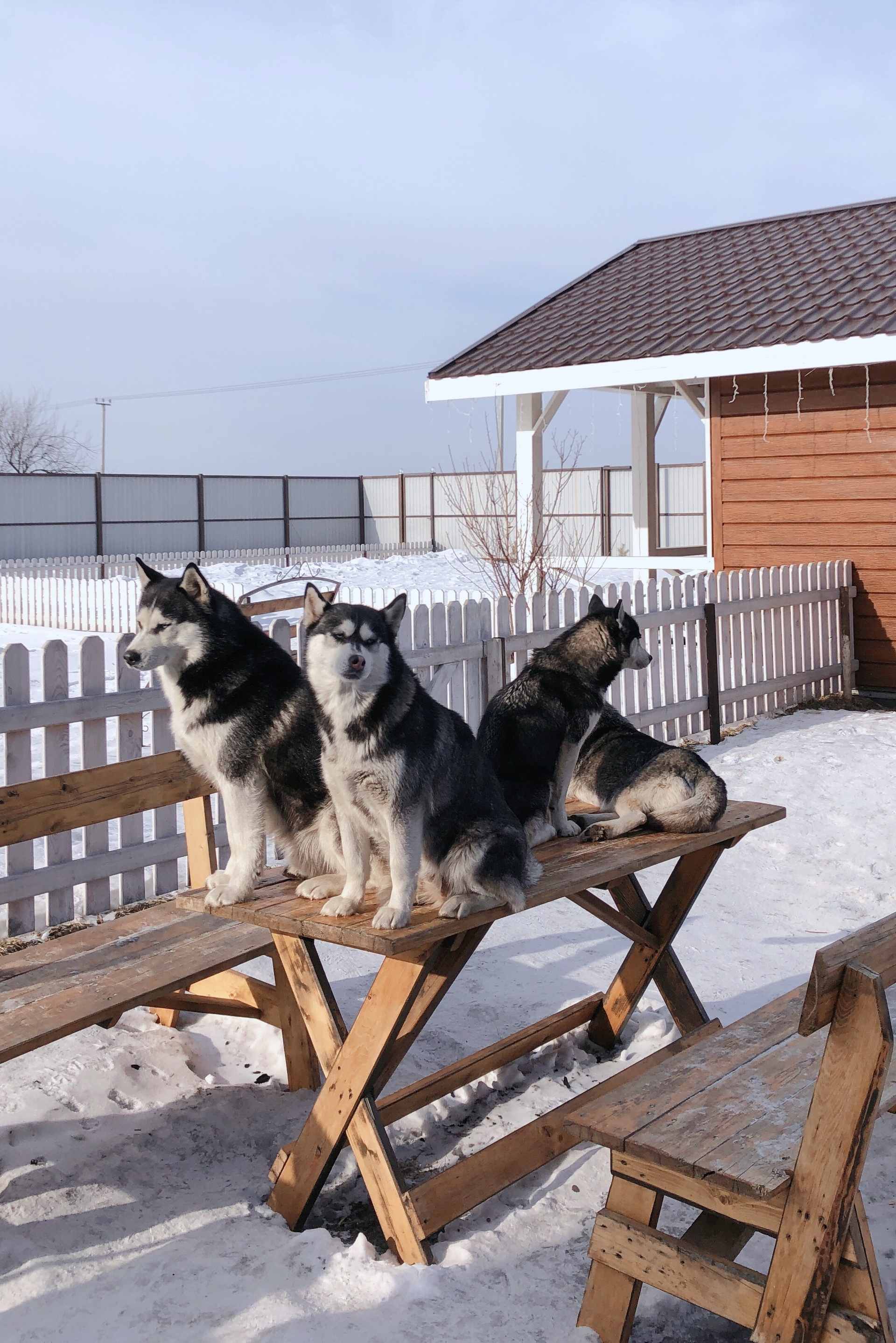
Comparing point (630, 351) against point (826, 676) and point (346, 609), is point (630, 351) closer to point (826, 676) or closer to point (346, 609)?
point (826, 676)

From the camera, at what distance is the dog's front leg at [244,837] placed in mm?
3049

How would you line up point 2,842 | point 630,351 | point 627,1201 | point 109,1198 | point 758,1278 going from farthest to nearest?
point 630,351
point 2,842
point 109,1198
point 627,1201
point 758,1278

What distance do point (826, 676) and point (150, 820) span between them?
704 cm

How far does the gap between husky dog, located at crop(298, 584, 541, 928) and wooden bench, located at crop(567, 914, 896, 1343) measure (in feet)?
2.03

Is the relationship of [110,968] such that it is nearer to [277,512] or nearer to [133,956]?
[133,956]

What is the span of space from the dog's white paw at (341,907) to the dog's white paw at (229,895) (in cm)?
29

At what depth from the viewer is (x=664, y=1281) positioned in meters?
2.50

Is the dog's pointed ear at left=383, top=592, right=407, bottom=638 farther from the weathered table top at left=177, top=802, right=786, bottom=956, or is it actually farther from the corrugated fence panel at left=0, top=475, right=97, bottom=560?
the corrugated fence panel at left=0, top=475, right=97, bottom=560

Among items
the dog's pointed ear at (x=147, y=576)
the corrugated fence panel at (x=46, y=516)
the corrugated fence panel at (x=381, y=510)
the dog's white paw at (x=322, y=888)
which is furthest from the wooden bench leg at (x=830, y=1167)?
the corrugated fence panel at (x=381, y=510)

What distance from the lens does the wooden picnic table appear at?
9.36ft

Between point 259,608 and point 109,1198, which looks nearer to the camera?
point 109,1198

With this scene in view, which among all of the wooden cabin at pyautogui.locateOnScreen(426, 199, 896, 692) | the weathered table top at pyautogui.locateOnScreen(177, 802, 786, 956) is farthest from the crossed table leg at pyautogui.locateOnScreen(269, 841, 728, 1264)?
the wooden cabin at pyautogui.locateOnScreen(426, 199, 896, 692)

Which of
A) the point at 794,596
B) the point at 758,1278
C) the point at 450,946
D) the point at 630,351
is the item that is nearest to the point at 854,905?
the point at 450,946

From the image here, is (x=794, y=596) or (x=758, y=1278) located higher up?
(x=794, y=596)
